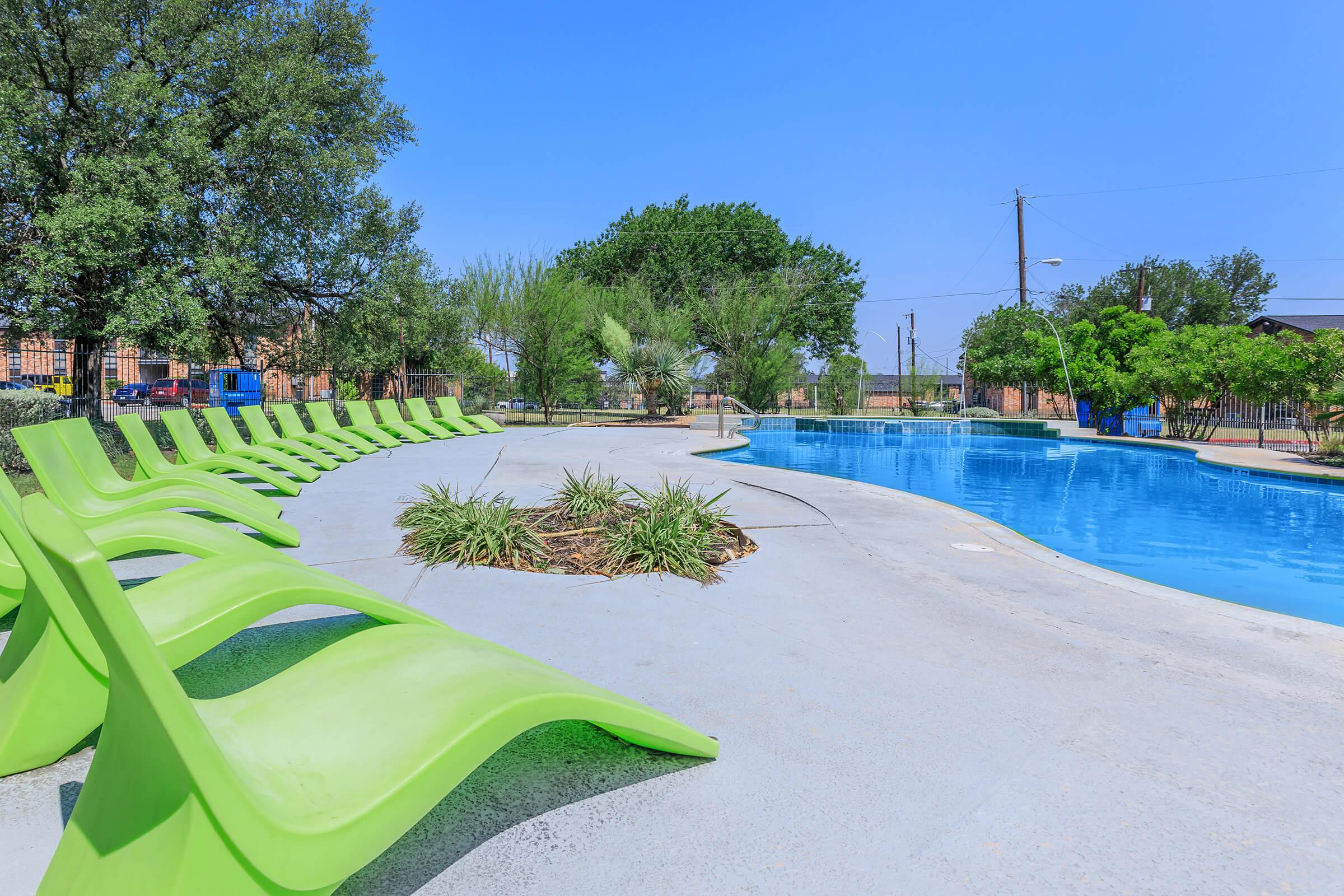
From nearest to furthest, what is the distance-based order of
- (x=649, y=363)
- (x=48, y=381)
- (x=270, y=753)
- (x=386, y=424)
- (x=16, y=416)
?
(x=270, y=753)
(x=16, y=416)
(x=386, y=424)
(x=649, y=363)
(x=48, y=381)

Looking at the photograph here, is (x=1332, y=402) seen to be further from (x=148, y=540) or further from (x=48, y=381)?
(x=48, y=381)

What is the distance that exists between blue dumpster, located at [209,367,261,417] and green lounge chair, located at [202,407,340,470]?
37.2 feet

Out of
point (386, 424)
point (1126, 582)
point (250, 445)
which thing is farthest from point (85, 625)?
point (386, 424)

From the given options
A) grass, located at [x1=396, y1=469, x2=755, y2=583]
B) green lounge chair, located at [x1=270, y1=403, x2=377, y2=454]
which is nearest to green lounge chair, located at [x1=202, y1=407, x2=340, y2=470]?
green lounge chair, located at [x1=270, y1=403, x2=377, y2=454]

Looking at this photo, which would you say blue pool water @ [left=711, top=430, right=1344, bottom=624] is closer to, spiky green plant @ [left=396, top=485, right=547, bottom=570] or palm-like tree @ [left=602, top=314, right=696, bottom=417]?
spiky green plant @ [left=396, top=485, right=547, bottom=570]

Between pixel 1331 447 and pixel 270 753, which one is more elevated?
pixel 270 753

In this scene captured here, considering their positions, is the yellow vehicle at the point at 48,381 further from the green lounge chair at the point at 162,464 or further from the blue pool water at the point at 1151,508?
the blue pool water at the point at 1151,508

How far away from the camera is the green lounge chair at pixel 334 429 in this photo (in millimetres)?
12859

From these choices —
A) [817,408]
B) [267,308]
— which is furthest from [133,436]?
[817,408]

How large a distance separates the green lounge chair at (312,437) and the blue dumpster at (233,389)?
367 inches

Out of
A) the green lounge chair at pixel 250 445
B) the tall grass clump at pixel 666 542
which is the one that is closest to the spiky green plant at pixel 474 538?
the tall grass clump at pixel 666 542

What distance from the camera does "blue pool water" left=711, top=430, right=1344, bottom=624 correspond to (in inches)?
261

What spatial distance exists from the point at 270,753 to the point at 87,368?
16.6 metres

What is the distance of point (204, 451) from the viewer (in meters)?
8.35
